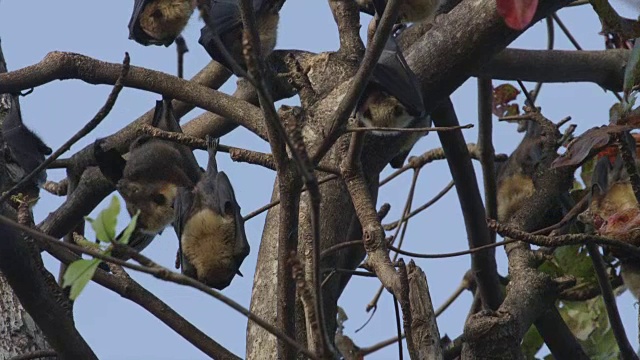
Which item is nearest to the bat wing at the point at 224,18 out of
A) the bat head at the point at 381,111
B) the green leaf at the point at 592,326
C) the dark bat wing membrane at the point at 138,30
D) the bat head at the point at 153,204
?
the dark bat wing membrane at the point at 138,30

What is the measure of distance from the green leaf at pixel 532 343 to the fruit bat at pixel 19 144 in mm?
3672

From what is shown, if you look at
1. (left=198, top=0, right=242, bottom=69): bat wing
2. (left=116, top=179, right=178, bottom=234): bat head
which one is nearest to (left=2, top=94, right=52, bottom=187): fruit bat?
(left=116, top=179, right=178, bottom=234): bat head

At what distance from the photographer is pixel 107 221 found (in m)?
2.05

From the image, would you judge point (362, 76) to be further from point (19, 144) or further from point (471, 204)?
point (19, 144)

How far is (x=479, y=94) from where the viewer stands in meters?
6.04

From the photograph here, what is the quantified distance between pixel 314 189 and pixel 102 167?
3.85m

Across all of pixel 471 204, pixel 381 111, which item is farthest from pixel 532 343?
pixel 381 111

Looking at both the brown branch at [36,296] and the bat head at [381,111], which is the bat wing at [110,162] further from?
the brown branch at [36,296]

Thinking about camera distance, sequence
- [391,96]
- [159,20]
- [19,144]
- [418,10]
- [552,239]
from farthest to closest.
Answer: [19,144]
[159,20]
[391,96]
[418,10]
[552,239]

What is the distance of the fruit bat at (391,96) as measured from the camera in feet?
15.7

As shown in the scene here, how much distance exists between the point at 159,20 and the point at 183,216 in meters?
1.26

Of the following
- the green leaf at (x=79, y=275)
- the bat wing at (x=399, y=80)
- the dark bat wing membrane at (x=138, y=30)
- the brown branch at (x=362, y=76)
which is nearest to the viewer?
the green leaf at (x=79, y=275)

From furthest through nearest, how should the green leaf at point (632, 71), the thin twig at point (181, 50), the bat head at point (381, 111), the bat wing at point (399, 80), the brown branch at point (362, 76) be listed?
the thin twig at point (181, 50), the bat head at point (381, 111), the bat wing at point (399, 80), the green leaf at point (632, 71), the brown branch at point (362, 76)

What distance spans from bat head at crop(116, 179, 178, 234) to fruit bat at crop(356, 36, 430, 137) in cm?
162
